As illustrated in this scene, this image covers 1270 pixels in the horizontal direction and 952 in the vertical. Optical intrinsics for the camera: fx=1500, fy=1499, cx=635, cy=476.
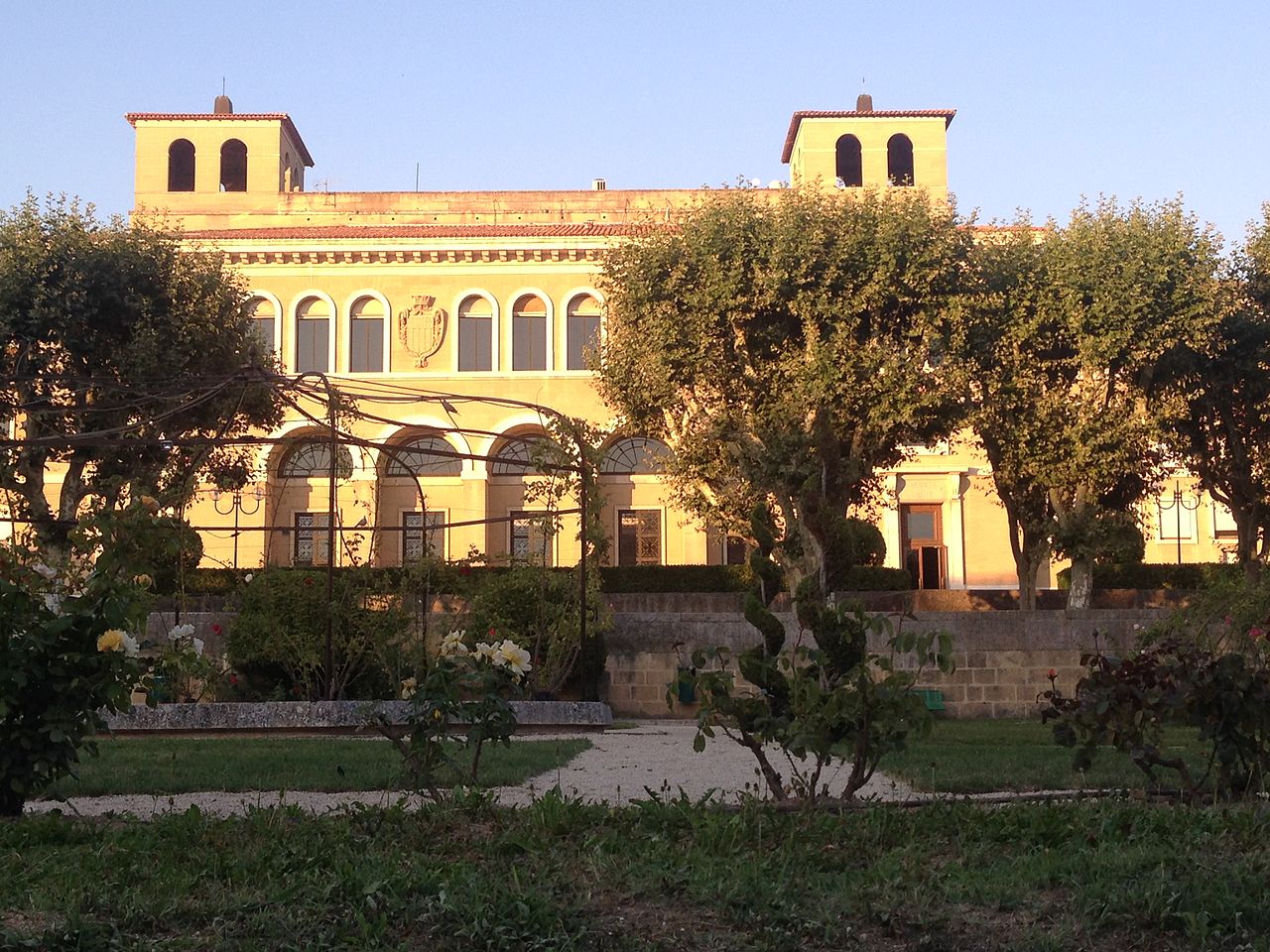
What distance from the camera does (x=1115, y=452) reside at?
26.5 meters

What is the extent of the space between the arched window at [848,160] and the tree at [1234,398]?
26588mm

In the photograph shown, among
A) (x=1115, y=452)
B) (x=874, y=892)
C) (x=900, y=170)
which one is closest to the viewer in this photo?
(x=874, y=892)

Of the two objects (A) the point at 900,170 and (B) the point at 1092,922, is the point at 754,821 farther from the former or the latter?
(A) the point at 900,170

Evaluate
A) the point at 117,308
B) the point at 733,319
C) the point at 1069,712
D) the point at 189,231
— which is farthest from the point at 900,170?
the point at 1069,712

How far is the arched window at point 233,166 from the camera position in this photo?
5509cm

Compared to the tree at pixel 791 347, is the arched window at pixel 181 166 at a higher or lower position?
higher

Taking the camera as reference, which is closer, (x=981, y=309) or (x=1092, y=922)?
(x=1092, y=922)

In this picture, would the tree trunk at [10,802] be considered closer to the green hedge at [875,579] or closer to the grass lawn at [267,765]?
the grass lawn at [267,765]

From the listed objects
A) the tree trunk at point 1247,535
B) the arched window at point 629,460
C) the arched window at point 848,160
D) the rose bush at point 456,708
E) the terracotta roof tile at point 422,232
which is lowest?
the rose bush at point 456,708

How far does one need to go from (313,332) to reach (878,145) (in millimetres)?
22829

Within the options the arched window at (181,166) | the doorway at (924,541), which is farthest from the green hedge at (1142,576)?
the arched window at (181,166)

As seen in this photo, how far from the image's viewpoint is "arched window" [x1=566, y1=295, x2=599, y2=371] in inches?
1645

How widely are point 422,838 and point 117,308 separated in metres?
23.8

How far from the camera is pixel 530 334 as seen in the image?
4228 cm
